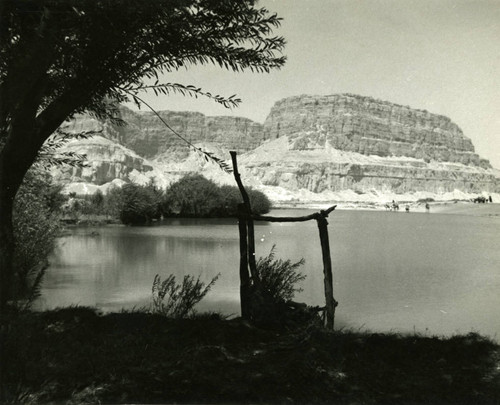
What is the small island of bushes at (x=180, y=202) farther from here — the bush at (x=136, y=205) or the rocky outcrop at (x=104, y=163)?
the rocky outcrop at (x=104, y=163)

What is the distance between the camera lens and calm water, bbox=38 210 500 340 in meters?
11.2

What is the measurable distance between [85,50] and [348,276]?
1335cm

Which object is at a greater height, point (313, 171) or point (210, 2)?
point (313, 171)

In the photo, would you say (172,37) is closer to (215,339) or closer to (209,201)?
(215,339)

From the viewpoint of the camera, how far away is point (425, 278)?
1662cm

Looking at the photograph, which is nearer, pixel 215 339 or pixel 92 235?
pixel 215 339

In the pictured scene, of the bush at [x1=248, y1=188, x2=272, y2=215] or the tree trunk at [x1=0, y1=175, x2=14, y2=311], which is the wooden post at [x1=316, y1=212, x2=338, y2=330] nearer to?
the tree trunk at [x1=0, y1=175, x2=14, y2=311]

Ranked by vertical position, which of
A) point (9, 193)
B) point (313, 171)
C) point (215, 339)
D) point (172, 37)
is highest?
point (313, 171)

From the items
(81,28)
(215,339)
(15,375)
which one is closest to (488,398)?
(215,339)

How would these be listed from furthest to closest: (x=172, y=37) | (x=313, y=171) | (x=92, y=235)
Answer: (x=313, y=171)
(x=92, y=235)
(x=172, y=37)

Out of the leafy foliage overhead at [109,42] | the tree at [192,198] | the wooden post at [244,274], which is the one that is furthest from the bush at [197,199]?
the leafy foliage overhead at [109,42]

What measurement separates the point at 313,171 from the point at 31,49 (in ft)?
564

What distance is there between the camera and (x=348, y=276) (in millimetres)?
16578

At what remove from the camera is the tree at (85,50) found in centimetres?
430
